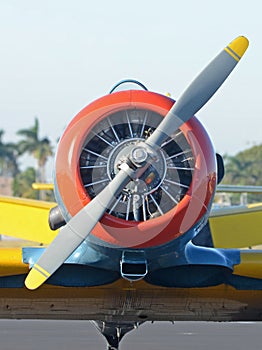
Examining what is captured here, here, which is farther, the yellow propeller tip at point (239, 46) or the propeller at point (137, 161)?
the yellow propeller tip at point (239, 46)

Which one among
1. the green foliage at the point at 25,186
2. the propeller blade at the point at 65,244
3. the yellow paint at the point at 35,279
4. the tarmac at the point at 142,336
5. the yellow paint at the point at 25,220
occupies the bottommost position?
the tarmac at the point at 142,336

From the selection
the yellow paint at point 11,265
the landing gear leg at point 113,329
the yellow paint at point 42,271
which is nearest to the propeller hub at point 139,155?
the yellow paint at point 42,271

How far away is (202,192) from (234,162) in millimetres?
103296

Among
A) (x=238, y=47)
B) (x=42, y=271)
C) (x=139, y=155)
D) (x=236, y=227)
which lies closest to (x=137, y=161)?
(x=139, y=155)

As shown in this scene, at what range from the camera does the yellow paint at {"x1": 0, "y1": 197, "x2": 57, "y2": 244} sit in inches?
578

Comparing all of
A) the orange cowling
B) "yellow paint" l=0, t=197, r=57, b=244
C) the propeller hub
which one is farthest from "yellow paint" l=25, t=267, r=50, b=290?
"yellow paint" l=0, t=197, r=57, b=244

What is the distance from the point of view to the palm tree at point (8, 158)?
105 m

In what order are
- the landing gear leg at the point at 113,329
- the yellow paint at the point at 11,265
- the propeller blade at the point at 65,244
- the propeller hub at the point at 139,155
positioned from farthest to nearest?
the landing gear leg at the point at 113,329, the yellow paint at the point at 11,265, the propeller blade at the point at 65,244, the propeller hub at the point at 139,155

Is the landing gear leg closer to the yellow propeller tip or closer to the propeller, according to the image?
the propeller

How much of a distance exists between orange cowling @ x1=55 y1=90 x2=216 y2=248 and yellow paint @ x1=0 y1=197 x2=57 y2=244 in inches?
161

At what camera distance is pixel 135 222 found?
10.3 meters

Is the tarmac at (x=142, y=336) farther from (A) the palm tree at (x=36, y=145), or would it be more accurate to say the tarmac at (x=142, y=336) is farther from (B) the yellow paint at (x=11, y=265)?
(A) the palm tree at (x=36, y=145)

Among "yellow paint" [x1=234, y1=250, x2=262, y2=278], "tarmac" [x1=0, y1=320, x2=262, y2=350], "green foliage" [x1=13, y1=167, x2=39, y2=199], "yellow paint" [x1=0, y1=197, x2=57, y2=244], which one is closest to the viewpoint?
"yellow paint" [x1=234, y1=250, x2=262, y2=278]

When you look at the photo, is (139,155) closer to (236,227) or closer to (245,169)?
(236,227)
